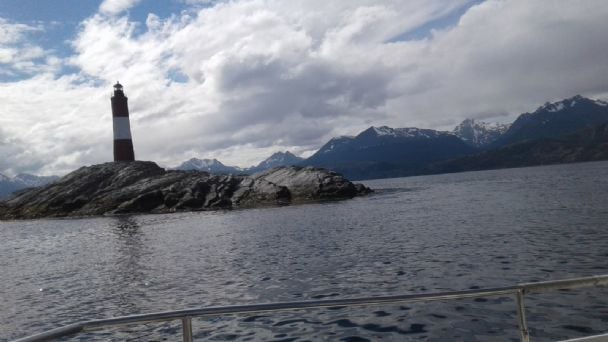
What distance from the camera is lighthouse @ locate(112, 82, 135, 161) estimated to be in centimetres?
12288

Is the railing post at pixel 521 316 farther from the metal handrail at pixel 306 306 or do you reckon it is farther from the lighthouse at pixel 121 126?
the lighthouse at pixel 121 126

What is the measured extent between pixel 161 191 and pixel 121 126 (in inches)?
1153

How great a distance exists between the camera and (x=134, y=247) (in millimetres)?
45250

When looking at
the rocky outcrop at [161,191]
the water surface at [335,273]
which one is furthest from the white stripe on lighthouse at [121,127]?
the water surface at [335,273]

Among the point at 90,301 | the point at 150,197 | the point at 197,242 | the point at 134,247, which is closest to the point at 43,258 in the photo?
the point at 134,247

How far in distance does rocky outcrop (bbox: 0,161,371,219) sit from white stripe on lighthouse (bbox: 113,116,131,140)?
797 cm

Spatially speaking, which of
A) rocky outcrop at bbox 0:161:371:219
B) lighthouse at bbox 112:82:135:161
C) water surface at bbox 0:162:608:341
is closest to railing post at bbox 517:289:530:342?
water surface at bbox 0:162:608:341

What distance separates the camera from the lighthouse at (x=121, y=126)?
12288 cm

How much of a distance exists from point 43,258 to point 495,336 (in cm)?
4276

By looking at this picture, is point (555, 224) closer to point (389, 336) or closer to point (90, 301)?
point (389, 336)

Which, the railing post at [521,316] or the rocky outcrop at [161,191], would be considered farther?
the rocky outcrop at [161,191]

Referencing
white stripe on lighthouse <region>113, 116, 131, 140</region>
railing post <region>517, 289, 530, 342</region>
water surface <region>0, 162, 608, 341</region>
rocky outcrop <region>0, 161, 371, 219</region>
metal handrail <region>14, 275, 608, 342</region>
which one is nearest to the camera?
metal handrail <region>14, 275, 608, 342</region>

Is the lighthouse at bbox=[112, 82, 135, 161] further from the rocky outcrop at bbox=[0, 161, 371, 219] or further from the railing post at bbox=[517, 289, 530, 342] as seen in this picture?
the railing post at bbox=[517, 289, 530, 342]

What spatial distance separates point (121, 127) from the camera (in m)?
123
